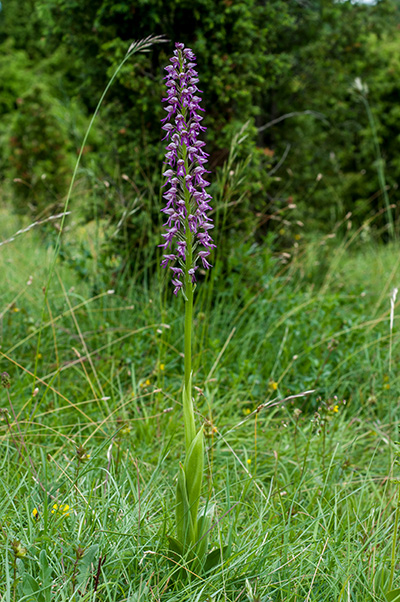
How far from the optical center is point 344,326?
3689 millimetres

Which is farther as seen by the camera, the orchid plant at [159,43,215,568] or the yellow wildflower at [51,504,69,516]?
the yellow wildflower at [51,504,69,516]

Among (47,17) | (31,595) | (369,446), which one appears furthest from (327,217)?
(31,595)

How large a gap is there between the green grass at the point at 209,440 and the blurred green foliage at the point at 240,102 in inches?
28.3

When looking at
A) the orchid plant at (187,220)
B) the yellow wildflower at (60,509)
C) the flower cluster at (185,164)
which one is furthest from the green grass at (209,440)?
the flower cluster at (185,164)

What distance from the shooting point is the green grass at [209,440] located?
1.72 meters

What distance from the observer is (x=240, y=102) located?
4.12 metres

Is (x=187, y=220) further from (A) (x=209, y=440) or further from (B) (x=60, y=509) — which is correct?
(A) (x=209, y=440)

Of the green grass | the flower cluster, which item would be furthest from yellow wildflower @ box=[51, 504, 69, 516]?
the flower cluster

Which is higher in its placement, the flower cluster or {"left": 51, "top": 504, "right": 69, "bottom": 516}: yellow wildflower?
the flower cluster

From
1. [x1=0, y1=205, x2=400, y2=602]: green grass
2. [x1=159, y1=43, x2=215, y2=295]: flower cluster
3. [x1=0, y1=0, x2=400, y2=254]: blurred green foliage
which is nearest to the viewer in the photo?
[x1=159, y1=43, x2=215, y2=295]: flower cluster

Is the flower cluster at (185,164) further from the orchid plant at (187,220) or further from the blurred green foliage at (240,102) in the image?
the blurred green foliage at (240,102)

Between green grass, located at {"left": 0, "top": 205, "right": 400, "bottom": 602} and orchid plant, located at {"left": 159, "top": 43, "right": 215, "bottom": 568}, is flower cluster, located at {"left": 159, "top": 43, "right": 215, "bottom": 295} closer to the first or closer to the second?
orchid plant, located at {"left": 159, "top": 43, "right": 215, "bottom": 568}

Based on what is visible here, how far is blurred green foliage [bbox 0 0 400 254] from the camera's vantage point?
3932mm

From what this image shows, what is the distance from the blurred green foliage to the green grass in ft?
2.35
